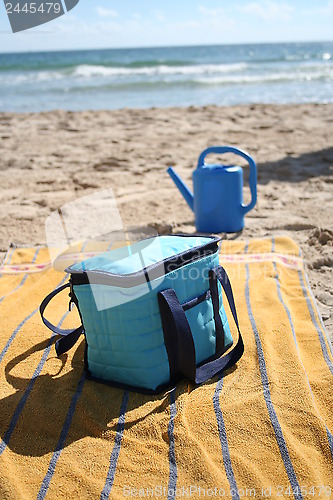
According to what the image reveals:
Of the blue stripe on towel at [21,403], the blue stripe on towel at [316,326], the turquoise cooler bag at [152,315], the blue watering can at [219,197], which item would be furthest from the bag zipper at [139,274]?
the blue watering can at [219,197]

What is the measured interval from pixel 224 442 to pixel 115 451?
247 millimetres

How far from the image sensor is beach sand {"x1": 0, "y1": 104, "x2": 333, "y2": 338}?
2654mm

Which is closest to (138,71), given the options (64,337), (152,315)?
(64,337)

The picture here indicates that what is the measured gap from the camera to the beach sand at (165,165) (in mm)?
2654

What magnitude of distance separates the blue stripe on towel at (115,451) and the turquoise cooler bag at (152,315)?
0.20ft

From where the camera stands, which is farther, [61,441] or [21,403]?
[21,403]

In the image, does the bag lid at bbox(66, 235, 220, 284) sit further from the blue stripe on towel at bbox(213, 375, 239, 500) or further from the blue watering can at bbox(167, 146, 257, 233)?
the blue watering can at bbox(167, 146, 257, 233)

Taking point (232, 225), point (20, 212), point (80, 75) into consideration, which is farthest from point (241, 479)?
point (80, 75)

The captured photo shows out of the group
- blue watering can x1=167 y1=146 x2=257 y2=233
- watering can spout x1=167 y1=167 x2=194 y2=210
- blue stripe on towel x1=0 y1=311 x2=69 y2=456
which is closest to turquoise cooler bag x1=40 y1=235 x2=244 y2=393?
blue stripe on towel x1=0 y1=311 x2=69 y2=456

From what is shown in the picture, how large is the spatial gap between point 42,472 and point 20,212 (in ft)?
6.85

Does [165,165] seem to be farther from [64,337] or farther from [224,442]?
[224,442]

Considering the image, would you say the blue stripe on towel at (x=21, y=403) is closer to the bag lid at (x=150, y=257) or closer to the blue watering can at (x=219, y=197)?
the bag lid at (x=150, y=257)

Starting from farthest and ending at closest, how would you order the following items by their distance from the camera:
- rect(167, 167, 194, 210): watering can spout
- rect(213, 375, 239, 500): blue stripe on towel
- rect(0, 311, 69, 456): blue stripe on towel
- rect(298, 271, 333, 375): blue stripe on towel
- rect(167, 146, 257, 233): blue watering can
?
rect(167, 167, 194, 210): watering can spout < rect(167, 146, 257, 233): blue watering can < rect(298, 271, 333, 375): blue stripe on towel < rect(0, 311, 69, 456): blue stripe on towel < rect(213, 375, 239, 500): blue stripe on towel

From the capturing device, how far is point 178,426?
3.85ft
